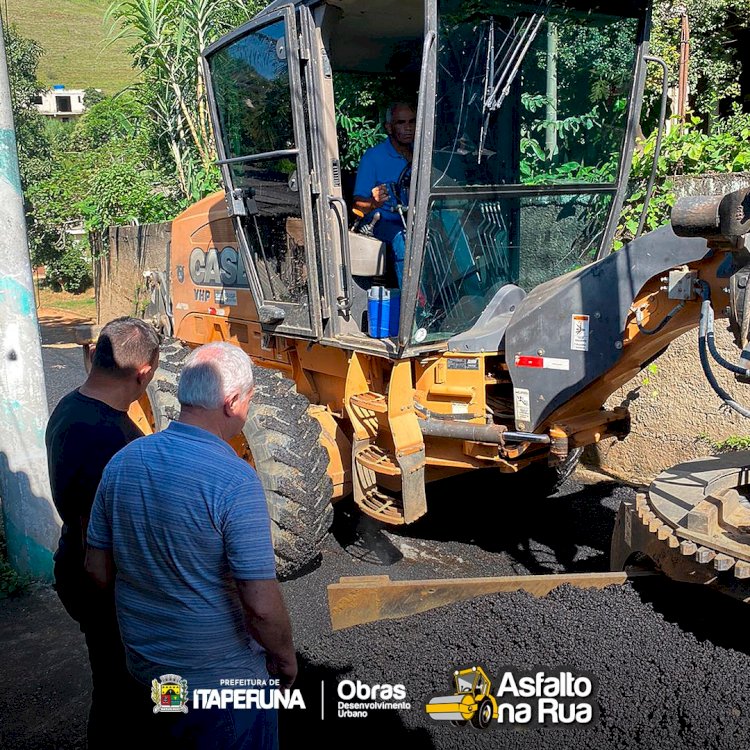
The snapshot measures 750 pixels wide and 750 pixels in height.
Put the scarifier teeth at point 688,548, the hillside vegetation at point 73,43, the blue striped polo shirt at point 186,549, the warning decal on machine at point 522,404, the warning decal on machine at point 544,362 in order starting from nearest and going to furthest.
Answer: the blue striped polo shirt at point 186,549 < the scarifier teeth at point 688,548 < the warning decal on machine at point 544,362 < the warning decal on machine at point 522,404 < the hillside vegetation at point 73,43

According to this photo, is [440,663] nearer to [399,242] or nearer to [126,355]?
[126,355]

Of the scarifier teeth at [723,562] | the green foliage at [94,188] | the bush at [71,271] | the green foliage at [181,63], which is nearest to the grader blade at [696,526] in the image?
the scarifier teeth at [723,562]

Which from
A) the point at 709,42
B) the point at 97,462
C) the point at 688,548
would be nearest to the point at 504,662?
the point at 688,548

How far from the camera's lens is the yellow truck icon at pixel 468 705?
10.3 feet

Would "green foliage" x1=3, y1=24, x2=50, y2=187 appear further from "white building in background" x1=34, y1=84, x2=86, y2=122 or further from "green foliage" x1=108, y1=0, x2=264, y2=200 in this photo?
"white building in background" x1=34, y1=84, x2=86, y2=122

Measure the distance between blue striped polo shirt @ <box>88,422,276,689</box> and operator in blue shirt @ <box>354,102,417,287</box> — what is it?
2.63 metres

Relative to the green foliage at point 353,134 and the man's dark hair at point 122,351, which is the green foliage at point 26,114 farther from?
the man's dark hair at point 122,351

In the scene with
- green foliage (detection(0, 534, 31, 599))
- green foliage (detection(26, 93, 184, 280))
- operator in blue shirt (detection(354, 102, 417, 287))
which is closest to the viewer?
operator in blue shirt (detection(354, 102, 417, 287))

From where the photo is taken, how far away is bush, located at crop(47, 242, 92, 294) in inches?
733

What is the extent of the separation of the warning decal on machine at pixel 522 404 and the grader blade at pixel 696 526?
0.70m

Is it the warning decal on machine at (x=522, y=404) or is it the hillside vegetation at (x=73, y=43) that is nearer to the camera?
the warning decal on machine at (x=522, y=404)

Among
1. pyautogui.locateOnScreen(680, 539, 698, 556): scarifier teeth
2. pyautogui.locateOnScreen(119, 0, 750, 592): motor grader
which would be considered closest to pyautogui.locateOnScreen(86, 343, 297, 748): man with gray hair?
pyautogui.locateOnScreen(680, 539, 698, 556): scarifier teeth

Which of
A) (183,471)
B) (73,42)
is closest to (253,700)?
(183,471)

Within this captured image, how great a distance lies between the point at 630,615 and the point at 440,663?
789mm
